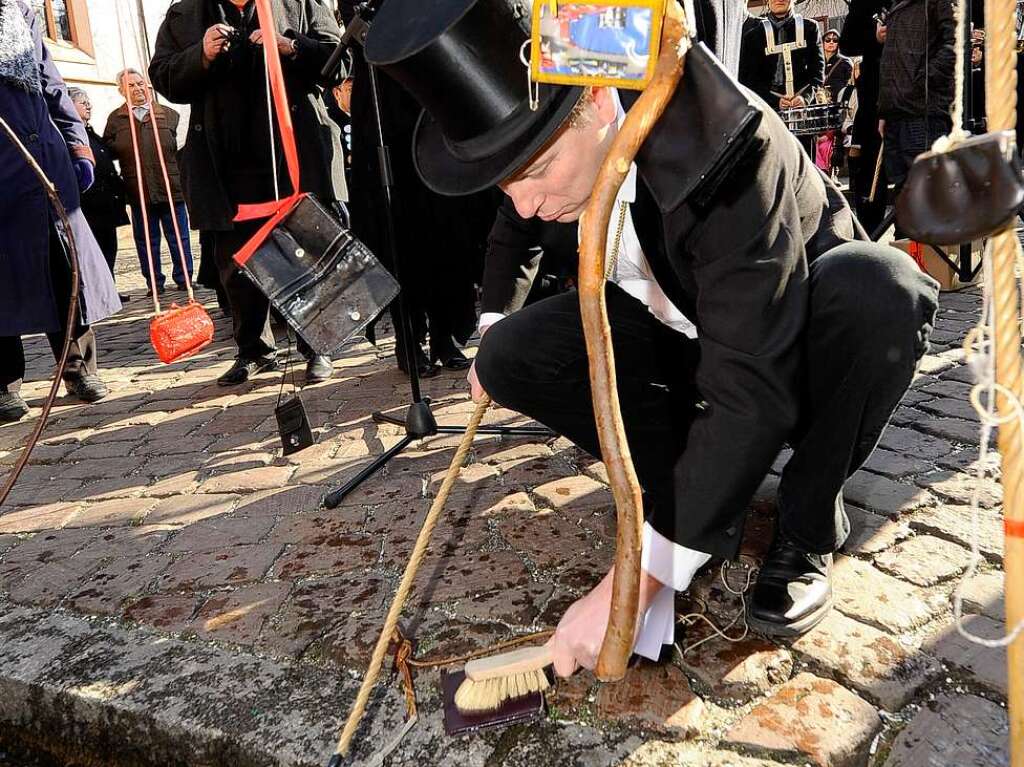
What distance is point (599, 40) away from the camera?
1096 mm

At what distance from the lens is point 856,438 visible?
176 centimetres

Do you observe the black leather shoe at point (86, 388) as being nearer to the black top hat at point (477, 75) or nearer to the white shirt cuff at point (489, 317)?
the white shirt cuff at point (489, 317)

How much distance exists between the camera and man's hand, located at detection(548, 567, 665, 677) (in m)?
1.37

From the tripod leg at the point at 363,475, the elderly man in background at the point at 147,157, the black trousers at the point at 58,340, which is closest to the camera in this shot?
the tripod leg at the point at 363,475

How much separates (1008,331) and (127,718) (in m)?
1.83

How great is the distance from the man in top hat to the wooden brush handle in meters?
0.09

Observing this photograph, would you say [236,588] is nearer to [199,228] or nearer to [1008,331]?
[1008,331]

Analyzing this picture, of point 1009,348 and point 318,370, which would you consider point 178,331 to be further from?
point 1009,348

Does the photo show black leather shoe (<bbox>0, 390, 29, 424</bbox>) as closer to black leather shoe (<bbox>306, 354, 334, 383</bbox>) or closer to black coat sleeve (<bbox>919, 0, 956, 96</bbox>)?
black leather shoe (<bbox>306, 354, 334, 383</bbox>)

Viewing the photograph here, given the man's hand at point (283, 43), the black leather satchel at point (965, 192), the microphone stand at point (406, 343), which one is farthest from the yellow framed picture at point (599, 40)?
the man's hand at point (283, 43)

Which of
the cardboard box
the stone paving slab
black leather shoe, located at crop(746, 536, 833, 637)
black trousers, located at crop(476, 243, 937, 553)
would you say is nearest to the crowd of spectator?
the cardboard box

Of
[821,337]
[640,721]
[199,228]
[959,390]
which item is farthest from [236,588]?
[959,390]

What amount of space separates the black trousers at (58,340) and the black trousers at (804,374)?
3151 millimetres

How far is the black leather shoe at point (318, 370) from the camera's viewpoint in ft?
14.5
